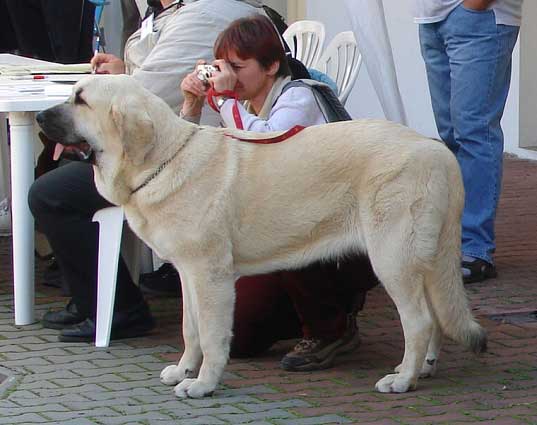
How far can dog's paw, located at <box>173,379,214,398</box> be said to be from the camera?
181 inches

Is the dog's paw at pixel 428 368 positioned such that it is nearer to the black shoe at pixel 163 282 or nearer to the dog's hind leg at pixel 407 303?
the dog's hind leg at pixel 407 303

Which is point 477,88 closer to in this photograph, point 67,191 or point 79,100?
point 67,191

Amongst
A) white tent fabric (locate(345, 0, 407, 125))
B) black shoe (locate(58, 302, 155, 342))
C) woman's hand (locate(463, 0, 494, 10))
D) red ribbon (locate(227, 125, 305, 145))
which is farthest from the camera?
woman's hand (locate(463, 0, 494, 10))

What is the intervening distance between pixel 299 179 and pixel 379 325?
1.39 m

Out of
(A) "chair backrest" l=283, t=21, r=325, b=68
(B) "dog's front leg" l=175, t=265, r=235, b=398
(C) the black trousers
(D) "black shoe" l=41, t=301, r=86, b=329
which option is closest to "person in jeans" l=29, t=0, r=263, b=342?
(C) the black trousers

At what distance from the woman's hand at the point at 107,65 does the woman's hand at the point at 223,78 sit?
4.14 ft

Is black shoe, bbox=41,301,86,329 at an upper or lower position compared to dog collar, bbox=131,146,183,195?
lower

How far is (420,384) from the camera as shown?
4758mm

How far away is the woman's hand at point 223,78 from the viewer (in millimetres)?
4953

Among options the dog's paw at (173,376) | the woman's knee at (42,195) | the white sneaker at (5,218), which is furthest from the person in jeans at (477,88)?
the white sneaker at (5,218)

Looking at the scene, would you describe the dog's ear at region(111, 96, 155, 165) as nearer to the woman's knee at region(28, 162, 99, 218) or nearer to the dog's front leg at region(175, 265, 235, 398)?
the dog's front leg at region(175, 265, 235, 398)

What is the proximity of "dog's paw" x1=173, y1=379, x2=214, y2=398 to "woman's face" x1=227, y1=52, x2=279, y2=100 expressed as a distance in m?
1.25

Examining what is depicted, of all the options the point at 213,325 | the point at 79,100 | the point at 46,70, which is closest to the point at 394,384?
the point at 213,325

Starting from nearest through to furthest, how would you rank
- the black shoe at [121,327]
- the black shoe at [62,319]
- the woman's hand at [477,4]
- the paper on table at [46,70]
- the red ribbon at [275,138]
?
the red ribbon at [275,138] < the black shoe at [121,327] < the black shoe at [62,319] < the woman's hand at [477,4] < the paper on table at [46,70]
